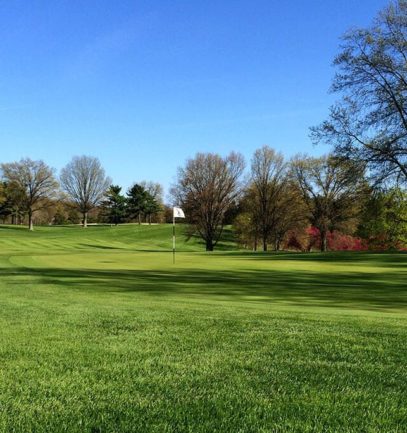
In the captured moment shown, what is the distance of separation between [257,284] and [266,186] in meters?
43.6

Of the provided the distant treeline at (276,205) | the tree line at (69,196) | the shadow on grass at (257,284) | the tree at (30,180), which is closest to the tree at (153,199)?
the tree line at (69,196)

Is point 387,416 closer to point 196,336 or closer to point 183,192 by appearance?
point 196,336

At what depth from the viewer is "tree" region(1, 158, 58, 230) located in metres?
90.6

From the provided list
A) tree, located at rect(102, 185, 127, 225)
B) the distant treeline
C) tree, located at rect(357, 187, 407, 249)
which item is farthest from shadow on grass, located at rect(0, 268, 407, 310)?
tree, located at rect(102, 185, 127, 225)

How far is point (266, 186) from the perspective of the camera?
62.3m

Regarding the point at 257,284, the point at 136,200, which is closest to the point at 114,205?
the point at 136,200

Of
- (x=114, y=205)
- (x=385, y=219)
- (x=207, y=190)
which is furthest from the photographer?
(x=114, y=205)

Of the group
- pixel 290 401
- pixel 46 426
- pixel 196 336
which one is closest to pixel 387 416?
pixel 290 401

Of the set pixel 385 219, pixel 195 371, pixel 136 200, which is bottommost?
pixel 195 371

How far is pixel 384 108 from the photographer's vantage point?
26.9 metres

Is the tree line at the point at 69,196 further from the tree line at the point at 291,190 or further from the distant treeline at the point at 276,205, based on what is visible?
the distant treeline at the point at 276,205

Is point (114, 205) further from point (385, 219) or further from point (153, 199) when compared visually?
point (385, 219)

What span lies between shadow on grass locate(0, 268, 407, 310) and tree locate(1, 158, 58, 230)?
229 ft

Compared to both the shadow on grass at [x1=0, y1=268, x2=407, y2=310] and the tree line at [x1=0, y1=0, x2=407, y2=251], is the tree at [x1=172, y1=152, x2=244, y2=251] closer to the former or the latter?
the tree line at [x1=0, y1=0, x2=407, y2=251]
